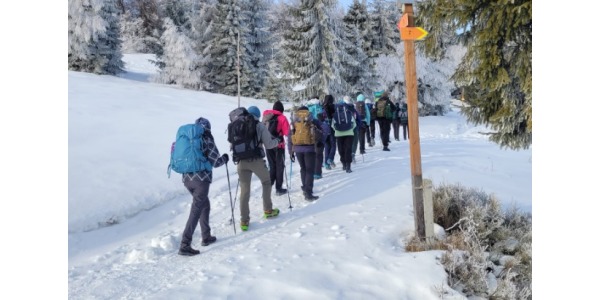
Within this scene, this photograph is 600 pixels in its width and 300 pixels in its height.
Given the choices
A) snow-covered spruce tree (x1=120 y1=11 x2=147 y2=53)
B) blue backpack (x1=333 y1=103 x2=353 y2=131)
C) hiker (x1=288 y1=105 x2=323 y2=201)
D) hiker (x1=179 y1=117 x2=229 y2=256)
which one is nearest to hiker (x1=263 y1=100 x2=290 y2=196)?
hiker (x1=288 y1=105 x2=323 y2=201)

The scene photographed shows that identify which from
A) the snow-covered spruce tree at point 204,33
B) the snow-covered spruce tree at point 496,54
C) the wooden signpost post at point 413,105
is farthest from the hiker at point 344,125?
the snow-covered spruce tree at point 204,33

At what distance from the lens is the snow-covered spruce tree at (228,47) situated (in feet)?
103

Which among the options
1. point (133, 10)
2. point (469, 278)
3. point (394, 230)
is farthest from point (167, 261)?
point (133, 10)

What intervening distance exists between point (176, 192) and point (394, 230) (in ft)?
17.3

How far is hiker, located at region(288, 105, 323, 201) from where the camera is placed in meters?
7.80

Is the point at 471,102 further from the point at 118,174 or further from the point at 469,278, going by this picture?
the point at 118,174

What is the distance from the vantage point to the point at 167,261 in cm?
525

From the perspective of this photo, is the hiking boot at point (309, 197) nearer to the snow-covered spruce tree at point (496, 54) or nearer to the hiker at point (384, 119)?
the snow-covered spruce tree at point (496, 54)

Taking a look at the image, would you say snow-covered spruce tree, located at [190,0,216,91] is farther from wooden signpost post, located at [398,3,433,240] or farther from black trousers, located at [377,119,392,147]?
wooden signpost post, located at [398,3,433,240]

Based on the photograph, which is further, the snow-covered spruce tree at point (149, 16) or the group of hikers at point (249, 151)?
the snow-covered spruce tree at point (149, 16)

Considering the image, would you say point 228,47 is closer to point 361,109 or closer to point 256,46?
point 256,46

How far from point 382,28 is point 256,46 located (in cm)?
1097

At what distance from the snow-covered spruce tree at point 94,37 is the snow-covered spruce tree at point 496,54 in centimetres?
2712

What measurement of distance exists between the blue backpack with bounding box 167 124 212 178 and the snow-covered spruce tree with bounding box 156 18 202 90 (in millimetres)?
26830
